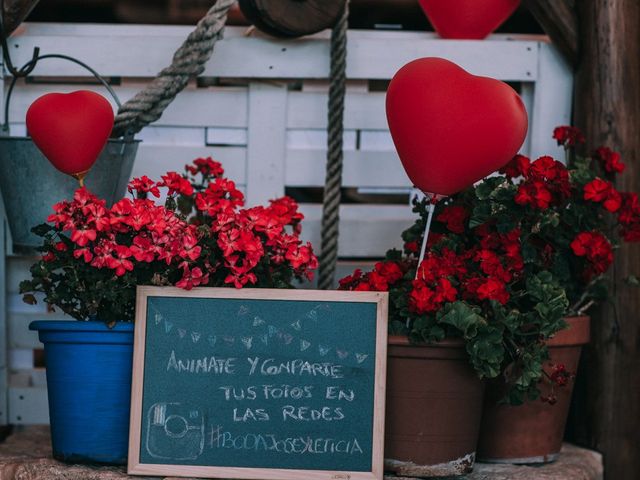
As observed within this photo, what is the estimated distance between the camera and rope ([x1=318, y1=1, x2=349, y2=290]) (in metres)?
2.27

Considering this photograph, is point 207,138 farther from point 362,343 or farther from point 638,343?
point 638,343

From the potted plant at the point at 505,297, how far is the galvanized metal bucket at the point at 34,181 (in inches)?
24.4

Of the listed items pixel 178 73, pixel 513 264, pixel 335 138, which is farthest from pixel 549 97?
pixel 178 73

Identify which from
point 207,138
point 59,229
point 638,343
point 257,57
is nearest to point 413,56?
point 257,57

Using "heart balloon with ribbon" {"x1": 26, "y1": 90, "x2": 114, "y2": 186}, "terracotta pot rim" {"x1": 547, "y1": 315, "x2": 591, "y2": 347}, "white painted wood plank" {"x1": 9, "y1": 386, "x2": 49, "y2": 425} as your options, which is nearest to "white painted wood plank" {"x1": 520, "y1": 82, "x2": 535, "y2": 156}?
"terracotta pot rim" {"x1": 547, "y1": 315, "x2": 591, "y2": 347}

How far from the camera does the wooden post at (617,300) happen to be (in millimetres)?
2215

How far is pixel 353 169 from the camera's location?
2414mm

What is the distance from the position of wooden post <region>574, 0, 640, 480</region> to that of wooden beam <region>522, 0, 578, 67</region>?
0.18ft

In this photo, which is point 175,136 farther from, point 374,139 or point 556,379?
point 556,379

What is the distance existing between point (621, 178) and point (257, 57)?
99 centimetres

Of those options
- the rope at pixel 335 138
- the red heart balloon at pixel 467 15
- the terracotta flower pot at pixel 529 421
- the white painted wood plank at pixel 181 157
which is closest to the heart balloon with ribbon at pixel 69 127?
the white painted wood plank at pixel 181 157

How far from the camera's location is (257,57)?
2367mm

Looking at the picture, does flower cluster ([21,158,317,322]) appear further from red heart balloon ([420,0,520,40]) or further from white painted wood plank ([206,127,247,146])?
red heart balloon ([420,0,520,40])

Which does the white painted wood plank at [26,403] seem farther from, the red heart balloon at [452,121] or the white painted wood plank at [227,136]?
the red heart balloon at [452,121]
